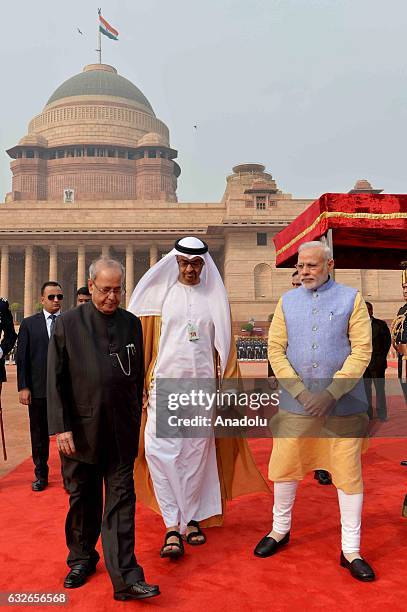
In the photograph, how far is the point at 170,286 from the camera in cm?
398

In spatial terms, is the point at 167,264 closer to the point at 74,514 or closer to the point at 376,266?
the point at 74,514

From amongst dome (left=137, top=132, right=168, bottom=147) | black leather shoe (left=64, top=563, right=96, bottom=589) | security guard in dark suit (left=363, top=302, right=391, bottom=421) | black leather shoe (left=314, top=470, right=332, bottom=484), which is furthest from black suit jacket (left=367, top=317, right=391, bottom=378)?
dome (left=137, top=132, right=168, bottom=147)

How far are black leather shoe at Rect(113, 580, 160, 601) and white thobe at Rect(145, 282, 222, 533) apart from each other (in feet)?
2.47

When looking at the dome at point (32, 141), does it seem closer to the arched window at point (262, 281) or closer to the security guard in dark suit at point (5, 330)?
the arched window at point (262, 281)

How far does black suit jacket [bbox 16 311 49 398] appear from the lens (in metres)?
5.30

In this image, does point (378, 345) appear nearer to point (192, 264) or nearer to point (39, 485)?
point (192, 264)

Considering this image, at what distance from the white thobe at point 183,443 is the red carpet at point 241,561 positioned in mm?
269

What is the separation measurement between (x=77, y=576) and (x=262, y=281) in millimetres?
38355

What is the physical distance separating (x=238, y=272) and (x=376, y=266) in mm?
32106

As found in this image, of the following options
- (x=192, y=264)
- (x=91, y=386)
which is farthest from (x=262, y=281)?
(x=91, y=386)

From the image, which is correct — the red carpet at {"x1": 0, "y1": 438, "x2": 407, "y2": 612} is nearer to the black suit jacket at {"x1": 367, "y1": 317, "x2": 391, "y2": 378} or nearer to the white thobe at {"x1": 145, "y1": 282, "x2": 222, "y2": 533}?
the white thobe at {"x1": 145, "y1": 282, "x2": 222, "y2": 533}

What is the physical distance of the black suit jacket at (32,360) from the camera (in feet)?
17.4

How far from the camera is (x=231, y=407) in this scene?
3.87 meters

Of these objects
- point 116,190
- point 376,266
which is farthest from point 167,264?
point 116,190
